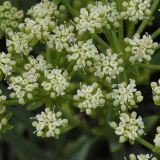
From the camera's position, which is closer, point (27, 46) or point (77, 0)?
point (27, 46)

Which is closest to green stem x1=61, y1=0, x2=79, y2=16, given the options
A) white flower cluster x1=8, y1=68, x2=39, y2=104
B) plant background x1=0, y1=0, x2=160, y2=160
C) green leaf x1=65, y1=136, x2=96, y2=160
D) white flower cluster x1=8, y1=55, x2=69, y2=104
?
plant background x1=0, y1=0, x2=160, y2=160

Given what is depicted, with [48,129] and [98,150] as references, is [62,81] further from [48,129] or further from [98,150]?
[98,150]

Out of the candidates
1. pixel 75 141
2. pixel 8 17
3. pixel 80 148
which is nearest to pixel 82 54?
pixel 8 17

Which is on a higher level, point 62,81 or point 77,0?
point 77,0

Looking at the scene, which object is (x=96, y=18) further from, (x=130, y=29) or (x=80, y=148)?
(x=80, y=148)

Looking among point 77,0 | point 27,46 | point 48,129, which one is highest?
point 77,0

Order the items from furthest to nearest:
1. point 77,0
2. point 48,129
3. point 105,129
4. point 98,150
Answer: point 98,150 → point 105,129 → point 77,0 → point 48,129

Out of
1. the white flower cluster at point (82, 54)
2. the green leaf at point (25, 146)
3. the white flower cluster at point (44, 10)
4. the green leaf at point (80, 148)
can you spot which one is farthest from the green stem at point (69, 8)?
the green leaf at point (80, 148)


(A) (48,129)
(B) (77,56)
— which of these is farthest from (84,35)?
(A) (48,129)
